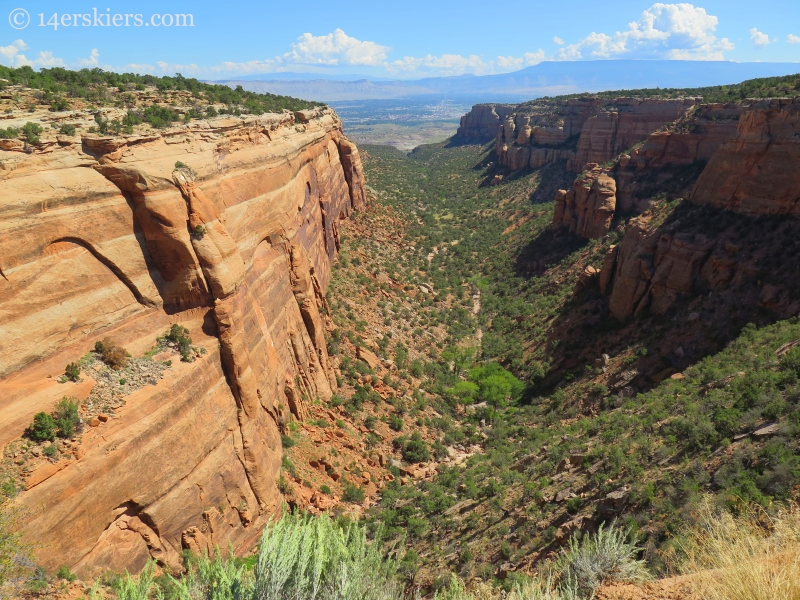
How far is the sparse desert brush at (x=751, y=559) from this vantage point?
7.84m

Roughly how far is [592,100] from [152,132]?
87583 mm

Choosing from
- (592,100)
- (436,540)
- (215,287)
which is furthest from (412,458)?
(592,100)

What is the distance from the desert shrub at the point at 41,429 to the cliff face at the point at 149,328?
0.31 m

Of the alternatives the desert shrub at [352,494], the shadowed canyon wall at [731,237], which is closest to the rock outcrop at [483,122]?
the shadowed canyon wall at [731,237]

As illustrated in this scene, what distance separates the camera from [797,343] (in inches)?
857

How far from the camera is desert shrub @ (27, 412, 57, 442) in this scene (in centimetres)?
1330

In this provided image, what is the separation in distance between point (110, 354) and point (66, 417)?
2.68 metres

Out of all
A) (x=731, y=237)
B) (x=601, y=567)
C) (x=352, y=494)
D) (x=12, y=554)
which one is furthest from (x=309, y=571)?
(x=731, y=237)

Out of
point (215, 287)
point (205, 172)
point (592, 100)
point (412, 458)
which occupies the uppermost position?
point (592, 100)

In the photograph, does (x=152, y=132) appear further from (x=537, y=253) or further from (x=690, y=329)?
(x=537, y=253)

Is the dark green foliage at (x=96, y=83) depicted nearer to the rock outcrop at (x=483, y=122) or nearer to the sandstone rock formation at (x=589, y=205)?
the sandstone rock formation at (x=589, y=205)

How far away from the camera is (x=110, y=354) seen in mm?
16078

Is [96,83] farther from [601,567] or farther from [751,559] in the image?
[751,559]

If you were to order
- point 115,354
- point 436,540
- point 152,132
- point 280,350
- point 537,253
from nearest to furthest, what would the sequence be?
point 115,354
point 152,132
point 436,540
point 280,350
point 537,253
